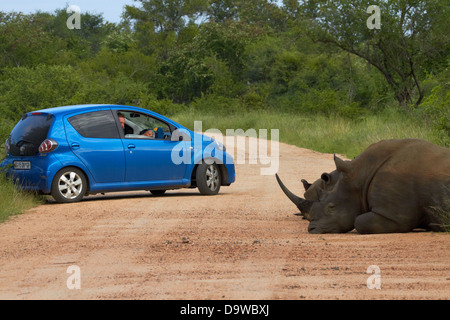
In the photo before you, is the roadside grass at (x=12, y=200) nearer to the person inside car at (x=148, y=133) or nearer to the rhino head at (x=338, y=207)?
the person inside car at (x=148, y=133)

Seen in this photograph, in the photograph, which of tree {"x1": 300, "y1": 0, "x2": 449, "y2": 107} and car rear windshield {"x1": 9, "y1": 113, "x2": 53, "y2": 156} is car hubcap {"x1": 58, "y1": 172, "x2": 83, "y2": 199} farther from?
tree {"x1": 300, "y1": 0, "x2": 449, "y2": 107}

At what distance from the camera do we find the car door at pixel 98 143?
14.3 metres

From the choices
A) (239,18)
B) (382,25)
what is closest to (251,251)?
(382,25)

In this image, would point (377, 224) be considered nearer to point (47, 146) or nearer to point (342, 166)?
point (342, 166)

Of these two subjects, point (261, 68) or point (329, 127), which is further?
point (261, 68)

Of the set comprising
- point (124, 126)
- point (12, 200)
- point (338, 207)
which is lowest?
point (12, 200)

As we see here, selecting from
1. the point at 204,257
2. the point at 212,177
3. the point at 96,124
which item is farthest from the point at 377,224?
the point at 212,177

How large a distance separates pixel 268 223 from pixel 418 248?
10.1 feet

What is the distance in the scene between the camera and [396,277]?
6.98 meters

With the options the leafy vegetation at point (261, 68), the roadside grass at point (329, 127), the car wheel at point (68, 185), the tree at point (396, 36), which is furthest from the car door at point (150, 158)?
the tree at point (396, 36)

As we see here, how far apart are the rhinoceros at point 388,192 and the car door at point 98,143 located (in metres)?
5.29

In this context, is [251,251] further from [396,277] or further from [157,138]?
[157,138]

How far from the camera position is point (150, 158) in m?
15.1

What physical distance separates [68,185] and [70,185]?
0.11 feet
